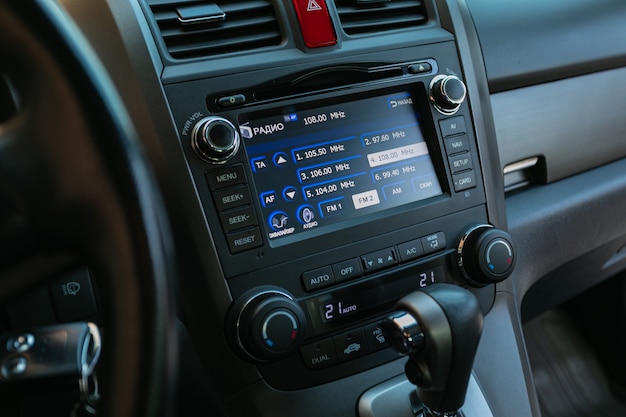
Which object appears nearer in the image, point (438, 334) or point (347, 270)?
point (438, 334)

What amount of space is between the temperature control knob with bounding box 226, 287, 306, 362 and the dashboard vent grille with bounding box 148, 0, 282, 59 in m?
0.35

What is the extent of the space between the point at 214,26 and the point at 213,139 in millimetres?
179

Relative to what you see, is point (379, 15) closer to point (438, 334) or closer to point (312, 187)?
point (312, 187)

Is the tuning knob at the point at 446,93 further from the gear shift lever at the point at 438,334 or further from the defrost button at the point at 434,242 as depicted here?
the gear shift lever at the point at 438,334

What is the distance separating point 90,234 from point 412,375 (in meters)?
0.44

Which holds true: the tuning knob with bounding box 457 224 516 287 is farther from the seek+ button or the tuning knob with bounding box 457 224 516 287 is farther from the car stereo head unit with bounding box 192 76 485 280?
the seek+ button

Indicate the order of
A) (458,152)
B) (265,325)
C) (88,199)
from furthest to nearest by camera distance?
(458,152), (265,325), (88,199)

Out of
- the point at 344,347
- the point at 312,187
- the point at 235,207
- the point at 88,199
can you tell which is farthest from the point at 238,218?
the point at 88,199

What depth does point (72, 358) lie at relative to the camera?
655 millimetres

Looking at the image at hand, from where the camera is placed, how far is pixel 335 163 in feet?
3.37

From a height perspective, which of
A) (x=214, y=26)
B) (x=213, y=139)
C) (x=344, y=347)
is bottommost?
(x=344, y=347)

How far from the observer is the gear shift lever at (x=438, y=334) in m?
0.80

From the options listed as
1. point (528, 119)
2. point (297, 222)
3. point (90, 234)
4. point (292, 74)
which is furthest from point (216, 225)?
point (528, 119)

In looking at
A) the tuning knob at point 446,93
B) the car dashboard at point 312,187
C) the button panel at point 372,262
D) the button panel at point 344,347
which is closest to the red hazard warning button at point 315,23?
the car dashboard at point 312,187
